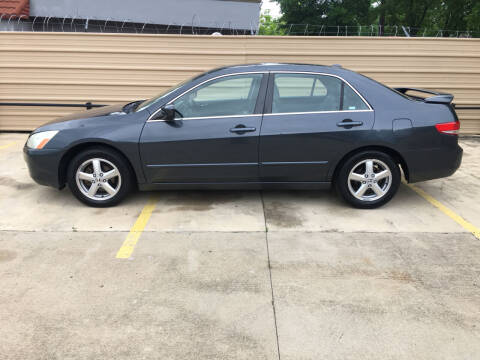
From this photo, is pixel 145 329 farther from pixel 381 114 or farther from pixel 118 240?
pixel 381 114

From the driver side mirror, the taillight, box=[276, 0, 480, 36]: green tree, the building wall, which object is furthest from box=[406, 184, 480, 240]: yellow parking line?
the building wall

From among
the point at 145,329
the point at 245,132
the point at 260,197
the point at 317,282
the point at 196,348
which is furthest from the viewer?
the point at 260,197

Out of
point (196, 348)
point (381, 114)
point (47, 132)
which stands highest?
point (381, 114)

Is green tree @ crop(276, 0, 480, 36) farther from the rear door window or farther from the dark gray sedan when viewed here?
the rear door window

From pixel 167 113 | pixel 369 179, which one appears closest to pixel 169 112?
pixel 167 113

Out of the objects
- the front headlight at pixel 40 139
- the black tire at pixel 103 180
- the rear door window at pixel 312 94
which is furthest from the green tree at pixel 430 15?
the front headlight at pixel 40 139

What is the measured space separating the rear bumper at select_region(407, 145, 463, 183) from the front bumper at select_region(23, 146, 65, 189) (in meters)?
3.90

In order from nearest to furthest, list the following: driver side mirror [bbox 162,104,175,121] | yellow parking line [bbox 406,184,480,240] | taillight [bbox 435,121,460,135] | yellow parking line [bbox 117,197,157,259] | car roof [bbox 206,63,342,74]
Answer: yellow parking line [bbox 117,197,157,259]
yellow parking line [bbox 406,184,480,240]
driver side mirror [bbox 162,104,175,121]
taillight [bbox 435,121,460,135]
car roof [bbox 206,63,342,74]

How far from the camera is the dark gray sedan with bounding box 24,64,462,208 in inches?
173

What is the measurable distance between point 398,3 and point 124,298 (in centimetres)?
1907

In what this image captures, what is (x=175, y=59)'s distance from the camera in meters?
8.02

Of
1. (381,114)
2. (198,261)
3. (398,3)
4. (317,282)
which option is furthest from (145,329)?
(398,3)

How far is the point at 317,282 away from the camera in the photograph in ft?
10.5

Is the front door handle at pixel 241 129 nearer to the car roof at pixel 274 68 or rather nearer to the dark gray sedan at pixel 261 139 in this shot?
the dark gray sedan at pixel 261 139
